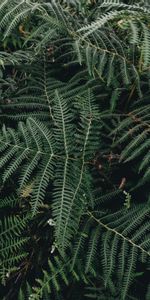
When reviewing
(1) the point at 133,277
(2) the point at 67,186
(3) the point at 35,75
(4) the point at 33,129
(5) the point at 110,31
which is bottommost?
(1) the point at 133,277

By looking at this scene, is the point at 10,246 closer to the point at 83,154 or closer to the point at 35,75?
the point at 83,154

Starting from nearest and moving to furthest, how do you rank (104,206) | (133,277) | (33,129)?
1. (133,277)
2. (33,129)
3. (104,206)

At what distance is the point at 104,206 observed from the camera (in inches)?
82.5

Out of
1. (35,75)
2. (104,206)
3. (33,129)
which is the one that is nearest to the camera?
(33,129)

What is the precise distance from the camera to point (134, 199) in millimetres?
2010

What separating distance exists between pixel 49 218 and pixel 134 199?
39 cm

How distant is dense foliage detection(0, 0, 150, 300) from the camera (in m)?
1.78

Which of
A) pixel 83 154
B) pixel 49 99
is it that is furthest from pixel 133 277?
pixel 49 99

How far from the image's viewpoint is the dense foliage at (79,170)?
70.0 inches

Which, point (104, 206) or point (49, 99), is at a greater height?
point (49, 99)

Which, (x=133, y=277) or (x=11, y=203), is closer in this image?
(x=133, y=277)

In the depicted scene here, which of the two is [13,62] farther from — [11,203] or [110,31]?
[11,203]

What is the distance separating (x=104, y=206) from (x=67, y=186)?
0.39 m

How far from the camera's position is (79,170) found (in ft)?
6.02
